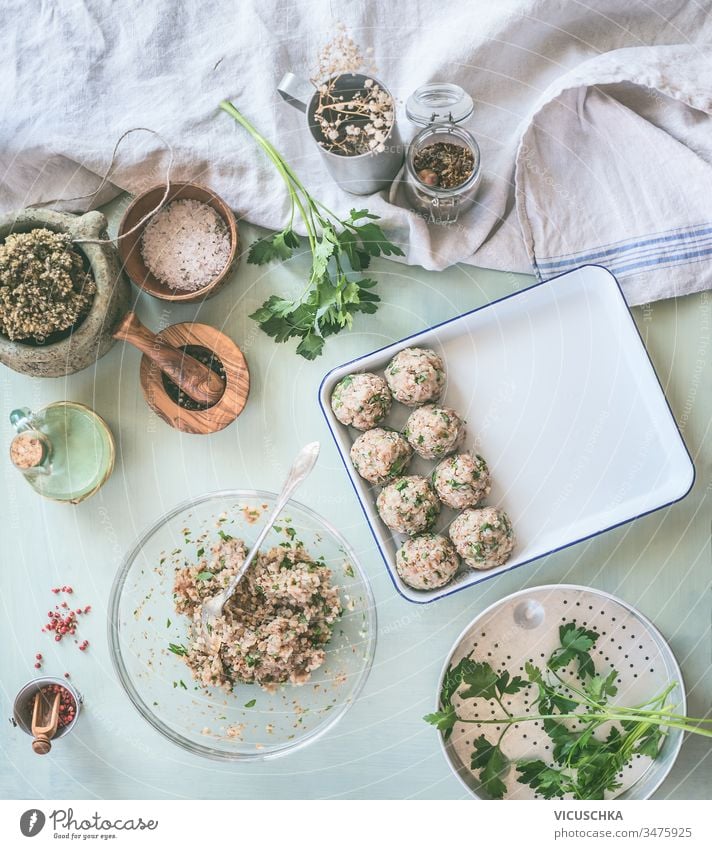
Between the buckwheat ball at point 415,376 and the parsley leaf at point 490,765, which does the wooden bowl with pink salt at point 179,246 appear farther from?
the parsley leaf at point 490,765

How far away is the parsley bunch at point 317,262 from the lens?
150 centimetres

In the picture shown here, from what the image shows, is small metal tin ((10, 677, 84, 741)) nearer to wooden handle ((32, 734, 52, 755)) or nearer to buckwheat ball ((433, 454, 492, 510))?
wooden handle ((32, 734, 52, 755))

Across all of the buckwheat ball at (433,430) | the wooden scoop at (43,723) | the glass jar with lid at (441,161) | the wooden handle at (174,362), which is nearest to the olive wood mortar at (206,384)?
the wooden handle at (174,362)

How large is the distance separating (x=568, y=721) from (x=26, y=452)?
123cm

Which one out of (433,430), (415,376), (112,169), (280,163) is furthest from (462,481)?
(112,169)

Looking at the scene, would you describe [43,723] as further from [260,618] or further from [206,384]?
[206,384]

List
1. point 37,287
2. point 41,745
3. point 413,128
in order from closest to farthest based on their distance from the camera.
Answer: point 37,287 → point 41,745 → point 413,128

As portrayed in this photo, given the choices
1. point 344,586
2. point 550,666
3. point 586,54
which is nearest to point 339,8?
point 586,54

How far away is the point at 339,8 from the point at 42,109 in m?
0.66

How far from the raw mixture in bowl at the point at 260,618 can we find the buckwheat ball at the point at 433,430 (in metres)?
0.32

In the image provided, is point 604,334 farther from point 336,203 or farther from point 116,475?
→ point 116,475

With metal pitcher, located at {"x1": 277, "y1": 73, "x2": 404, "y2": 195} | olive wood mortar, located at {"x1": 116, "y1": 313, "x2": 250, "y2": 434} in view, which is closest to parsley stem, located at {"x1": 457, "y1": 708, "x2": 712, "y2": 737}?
olive wood mortar, located at {"x1": 116, "y1": 313, "x2": 250, "y2": 434}

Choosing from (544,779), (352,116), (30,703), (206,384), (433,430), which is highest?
(352,116)

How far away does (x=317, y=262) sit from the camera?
1.49 m
